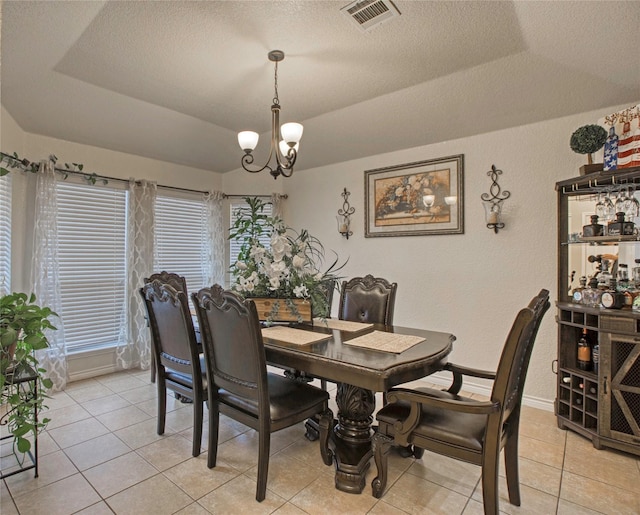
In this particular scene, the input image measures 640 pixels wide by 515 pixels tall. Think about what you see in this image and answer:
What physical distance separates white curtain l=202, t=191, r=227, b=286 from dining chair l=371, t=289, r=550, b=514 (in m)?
3.30

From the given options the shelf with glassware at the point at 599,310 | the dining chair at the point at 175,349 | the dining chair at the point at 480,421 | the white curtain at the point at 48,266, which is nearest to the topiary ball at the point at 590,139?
the shelf with glassware at the point at 599,310

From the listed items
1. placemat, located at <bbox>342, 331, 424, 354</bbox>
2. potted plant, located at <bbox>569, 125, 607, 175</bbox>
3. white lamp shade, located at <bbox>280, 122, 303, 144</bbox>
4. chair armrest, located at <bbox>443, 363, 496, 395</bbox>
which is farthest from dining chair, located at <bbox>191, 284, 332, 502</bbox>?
potted plant, located at <bbox>569, 125, 607, 175</bbox>

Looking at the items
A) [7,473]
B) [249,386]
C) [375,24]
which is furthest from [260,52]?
[7,473]

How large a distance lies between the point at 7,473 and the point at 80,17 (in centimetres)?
274

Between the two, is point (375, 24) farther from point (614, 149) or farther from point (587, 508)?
point (587, 508)

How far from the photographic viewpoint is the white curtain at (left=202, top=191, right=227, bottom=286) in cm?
474

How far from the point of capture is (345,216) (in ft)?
14.4

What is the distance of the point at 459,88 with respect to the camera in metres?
2.92

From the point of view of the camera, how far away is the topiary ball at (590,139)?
8.25ft

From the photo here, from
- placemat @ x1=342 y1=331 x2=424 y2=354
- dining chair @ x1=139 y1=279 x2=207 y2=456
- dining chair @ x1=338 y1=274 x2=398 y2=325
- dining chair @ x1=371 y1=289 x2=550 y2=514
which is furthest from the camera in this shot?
dining chair @ x1=338 y1=274 x2=398 y2=325

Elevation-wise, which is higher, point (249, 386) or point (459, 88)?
point (459, 88)

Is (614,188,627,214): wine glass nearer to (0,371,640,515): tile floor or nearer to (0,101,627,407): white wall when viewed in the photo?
(0,101,627,407): white wall

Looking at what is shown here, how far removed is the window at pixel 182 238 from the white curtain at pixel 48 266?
3.30 feet

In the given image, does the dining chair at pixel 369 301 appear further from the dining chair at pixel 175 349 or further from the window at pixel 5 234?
the window at pixel 5 234
